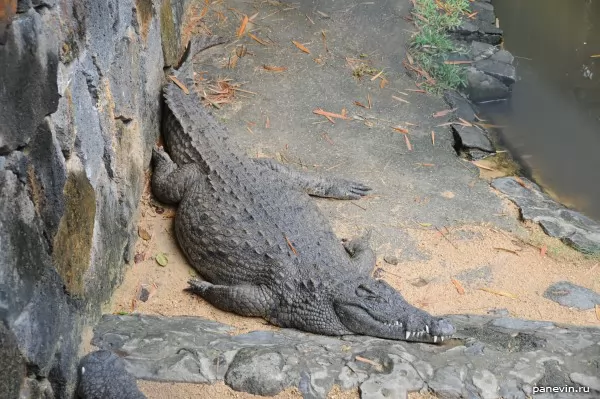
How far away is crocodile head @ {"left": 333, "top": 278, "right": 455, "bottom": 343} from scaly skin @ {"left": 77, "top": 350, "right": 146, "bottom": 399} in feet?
4.61

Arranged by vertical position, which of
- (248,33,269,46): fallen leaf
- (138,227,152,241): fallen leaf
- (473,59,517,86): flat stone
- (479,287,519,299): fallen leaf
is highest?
(248,33,269,46): fallen leaf

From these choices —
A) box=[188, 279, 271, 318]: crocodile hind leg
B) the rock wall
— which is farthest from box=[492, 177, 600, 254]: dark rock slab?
the rock wall

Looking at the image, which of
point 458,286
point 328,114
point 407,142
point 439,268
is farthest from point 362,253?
point 328,114

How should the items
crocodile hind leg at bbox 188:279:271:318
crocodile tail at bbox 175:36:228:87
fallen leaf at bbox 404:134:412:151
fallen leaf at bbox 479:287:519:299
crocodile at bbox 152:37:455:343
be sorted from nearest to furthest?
crocodile at bbox 152:37:455:343, crocodile hind leg at bbox 188:279:271:318, fallen leaf at bbox 479:287:519:299, crocodile tail at bbox 175:36:228:87, fallen leaf at bbox 404:134:412:151

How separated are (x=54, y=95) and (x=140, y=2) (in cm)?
208

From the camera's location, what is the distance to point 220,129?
200 inches

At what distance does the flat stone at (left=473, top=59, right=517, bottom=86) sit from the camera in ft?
22.5

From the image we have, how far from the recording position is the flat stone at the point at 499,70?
685 cm

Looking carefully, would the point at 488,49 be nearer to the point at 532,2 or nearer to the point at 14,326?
the point at 532,2

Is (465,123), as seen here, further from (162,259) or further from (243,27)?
(162,259)

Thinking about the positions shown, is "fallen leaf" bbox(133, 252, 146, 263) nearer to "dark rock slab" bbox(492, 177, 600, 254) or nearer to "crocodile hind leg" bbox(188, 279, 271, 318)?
"crocodile hind leg" bbox(188, 279, 271, 318)

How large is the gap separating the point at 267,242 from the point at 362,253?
681mm

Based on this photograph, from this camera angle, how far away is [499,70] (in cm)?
691

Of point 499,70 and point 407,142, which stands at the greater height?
point 499,70
